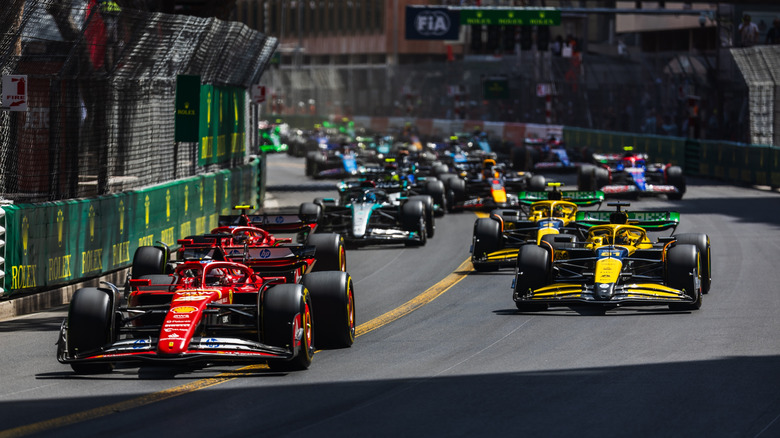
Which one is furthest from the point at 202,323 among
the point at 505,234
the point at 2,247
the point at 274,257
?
the point at 505,234

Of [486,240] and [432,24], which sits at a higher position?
[432,24]

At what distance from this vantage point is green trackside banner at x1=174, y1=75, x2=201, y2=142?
22.4 m

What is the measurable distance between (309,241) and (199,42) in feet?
24.1

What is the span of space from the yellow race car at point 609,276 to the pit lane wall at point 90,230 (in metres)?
5.50

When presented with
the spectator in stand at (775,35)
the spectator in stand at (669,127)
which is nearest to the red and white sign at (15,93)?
the spectator in stand at (775,35)

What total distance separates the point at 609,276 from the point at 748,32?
34.9 m

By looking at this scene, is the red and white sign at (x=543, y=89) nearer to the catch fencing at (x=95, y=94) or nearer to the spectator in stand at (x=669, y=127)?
the spectator in stand at (x=669, y=127)

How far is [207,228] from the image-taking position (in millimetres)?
24312

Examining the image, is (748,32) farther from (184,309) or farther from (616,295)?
(184,309)

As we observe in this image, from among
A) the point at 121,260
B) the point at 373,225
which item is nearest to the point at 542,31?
the point at 373,225

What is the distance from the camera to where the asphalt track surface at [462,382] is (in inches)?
360

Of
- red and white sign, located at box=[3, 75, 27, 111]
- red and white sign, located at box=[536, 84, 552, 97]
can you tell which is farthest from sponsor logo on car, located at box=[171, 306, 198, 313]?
red and white sign, located at box=[536, 84, 552, 97]

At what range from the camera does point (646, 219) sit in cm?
1831

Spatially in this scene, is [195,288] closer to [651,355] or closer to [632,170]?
[651,355]
